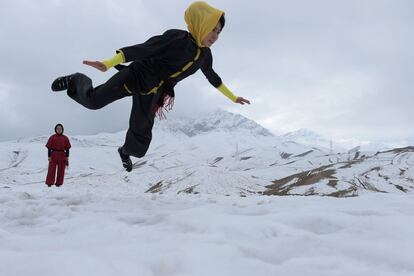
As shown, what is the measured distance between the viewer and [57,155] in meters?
12.0

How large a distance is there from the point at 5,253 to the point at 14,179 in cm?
11066

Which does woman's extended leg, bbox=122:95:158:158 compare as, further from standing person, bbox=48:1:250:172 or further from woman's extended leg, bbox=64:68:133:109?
woman's extended leg, bbox=64:68:133:109

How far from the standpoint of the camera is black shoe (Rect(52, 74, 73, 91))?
6443mm

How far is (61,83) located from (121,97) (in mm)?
1142

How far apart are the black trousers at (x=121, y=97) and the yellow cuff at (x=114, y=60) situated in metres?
0.69

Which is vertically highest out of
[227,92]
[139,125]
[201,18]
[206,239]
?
[201,18]

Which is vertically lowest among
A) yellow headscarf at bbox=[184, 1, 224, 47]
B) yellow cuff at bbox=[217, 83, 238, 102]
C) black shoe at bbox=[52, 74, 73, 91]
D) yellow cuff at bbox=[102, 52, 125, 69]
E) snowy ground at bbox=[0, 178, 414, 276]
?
snowy ground at bbox=[0, 178, 414, 276]

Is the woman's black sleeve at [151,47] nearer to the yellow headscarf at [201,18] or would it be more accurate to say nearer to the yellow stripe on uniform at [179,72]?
the yellow headscarf at [201,18]

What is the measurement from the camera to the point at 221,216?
A: 418 centimetres

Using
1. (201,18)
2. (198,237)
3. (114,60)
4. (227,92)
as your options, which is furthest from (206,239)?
(227,92)

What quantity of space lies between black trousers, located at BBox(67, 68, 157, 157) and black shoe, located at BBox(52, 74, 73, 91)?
2.7 inches

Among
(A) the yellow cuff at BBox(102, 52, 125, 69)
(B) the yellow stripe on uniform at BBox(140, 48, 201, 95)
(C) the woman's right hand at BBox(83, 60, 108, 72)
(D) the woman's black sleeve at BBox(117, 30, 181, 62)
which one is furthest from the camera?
(B) the yellow stripe on uniform at BBox(140, 48, 201, 95)

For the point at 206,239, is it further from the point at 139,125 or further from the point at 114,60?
the point at 139,125

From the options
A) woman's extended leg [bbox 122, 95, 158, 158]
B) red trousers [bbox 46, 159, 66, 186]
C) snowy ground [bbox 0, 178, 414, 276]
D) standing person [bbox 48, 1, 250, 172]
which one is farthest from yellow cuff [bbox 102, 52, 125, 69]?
red trousers [bbox 46, 159, 66, 186]
